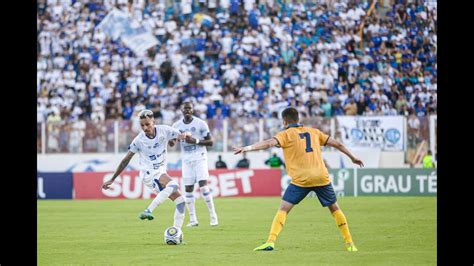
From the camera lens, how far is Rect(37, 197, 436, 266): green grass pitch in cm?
1349

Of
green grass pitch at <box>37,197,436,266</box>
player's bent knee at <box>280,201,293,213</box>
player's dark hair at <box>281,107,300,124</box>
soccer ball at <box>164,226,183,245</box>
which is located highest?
player's dark hair at <box>281,107,300,124</box>

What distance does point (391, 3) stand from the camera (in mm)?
40938

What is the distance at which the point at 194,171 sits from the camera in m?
21.2

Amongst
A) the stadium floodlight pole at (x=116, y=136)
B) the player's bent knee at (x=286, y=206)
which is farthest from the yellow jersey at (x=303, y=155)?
the stadium floodlight pole at (x=116, y=136)

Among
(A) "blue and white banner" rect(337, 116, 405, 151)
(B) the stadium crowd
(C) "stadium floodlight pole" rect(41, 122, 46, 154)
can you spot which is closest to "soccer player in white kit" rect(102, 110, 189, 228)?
(A) "blue and white banner" rect(337, 116, 405, 151)

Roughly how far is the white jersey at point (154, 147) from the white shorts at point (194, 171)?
4.30 metres

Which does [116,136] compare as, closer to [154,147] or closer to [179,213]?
[154,147]

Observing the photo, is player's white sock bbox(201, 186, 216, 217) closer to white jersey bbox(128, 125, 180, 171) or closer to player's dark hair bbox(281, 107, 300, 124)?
white jersey bbox(128, 125, 180, 171)

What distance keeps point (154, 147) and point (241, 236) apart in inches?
99.2

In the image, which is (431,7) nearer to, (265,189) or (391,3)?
(391,3)

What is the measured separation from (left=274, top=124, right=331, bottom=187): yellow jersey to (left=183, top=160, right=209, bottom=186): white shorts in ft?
24.0

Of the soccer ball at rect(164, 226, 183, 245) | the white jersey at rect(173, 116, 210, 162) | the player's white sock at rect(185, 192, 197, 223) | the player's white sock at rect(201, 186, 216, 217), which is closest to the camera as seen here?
the soccer ball at rect(164, 226, 183, 245)
